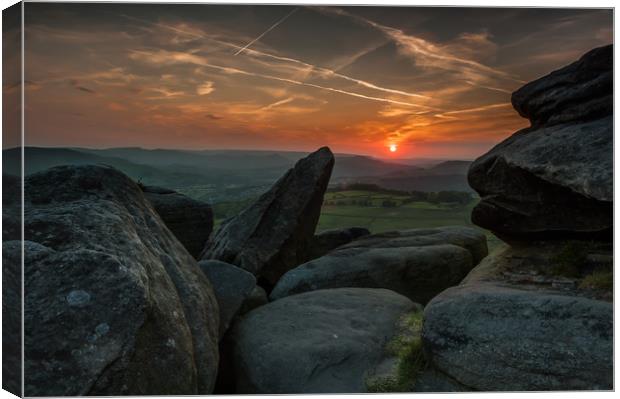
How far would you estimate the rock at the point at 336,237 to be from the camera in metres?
20.2

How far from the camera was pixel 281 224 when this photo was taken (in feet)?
57.5

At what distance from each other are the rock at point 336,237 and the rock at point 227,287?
856 centimetres

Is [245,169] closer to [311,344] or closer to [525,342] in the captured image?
[311,344]

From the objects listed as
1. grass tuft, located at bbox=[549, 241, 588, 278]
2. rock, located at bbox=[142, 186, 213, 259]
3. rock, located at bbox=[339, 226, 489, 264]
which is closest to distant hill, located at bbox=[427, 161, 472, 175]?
rock, located at bbox=[339, 226, 489, 264]

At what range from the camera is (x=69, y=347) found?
7012mm

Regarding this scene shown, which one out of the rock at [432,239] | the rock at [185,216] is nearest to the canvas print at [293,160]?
the rock at [432,239]

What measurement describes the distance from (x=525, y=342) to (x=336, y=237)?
38.2 feet

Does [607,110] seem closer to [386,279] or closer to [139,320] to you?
[386,279]

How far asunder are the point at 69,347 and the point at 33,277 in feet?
3.54

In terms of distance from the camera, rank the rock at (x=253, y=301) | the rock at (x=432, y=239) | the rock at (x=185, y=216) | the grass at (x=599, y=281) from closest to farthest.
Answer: the grass at (x=599, y=281) → the rock at (x=253, y=301) → the rock at (x=432, y=239) → the rock at (x=185, y=216)

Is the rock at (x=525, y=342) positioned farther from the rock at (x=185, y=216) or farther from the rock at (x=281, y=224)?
the rock at (x=185, y=216)

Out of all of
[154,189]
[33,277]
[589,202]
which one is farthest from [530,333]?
[154,189]

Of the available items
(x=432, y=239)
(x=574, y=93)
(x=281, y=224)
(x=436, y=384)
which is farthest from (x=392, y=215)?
(x=436, y=384)

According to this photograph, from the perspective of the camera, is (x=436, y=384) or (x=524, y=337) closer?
(x=524, y=337)
